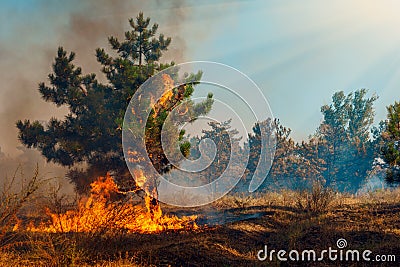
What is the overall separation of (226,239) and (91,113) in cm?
1213

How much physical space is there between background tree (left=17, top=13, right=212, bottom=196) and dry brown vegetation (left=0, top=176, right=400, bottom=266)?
21.2ft

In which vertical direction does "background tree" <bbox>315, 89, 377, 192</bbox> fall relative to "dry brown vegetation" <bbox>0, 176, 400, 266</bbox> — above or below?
above

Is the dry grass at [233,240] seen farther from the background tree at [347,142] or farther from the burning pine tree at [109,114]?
the background tree at [347,142]

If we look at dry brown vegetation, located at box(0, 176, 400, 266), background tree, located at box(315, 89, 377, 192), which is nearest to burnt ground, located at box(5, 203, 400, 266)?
dry brown vegetation, located at box(0, 176, 400, 266)

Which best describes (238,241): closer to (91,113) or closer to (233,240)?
(233,240)

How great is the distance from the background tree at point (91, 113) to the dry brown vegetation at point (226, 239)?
646cm

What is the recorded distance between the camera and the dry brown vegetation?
Result: 1041cm

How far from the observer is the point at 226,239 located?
14.5 metres

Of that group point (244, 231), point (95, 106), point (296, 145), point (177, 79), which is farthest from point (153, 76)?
point (296, 145)

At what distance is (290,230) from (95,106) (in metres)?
13.4

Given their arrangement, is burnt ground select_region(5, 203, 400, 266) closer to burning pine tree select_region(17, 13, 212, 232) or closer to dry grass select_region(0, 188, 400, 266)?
dry grass select_region(0, 188, 400, 266)

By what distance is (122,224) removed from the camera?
13.1 metres

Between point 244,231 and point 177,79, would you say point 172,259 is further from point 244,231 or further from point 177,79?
point 177,79

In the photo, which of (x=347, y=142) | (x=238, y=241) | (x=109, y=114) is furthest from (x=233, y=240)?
(x=347, y=142)
